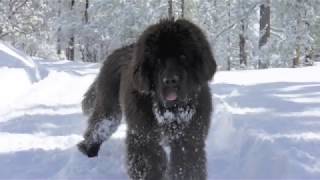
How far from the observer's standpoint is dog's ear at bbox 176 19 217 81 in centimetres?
458

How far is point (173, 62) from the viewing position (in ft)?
14.5

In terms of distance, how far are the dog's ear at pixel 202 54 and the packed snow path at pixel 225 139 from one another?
1291 mm

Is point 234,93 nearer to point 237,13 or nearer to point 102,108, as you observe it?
point 102,108

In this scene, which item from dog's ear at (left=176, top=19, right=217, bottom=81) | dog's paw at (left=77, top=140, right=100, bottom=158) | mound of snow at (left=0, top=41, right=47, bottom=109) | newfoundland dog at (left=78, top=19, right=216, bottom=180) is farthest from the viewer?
mound of snow at (left=0, top=41, right=47, bottom=109)

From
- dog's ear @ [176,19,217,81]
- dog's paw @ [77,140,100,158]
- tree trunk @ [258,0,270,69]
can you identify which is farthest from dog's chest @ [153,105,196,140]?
tree trunk @ [258,0,270,69]

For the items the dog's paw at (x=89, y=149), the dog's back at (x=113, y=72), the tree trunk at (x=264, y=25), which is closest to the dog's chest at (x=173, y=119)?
the dog's back at (x=113, y=72)

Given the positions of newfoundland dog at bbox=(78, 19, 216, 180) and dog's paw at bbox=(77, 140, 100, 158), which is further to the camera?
dog's paw at bbox=(77, 140, 100, 158)

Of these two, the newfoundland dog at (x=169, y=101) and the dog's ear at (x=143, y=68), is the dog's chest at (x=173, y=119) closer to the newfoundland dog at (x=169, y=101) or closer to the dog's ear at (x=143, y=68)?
the newfoundland dog at (x=169, y=101)

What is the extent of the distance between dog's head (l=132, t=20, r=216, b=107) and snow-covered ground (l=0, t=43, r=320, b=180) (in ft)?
4.43

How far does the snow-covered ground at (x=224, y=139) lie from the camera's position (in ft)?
18.5

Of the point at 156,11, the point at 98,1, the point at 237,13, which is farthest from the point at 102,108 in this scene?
the point at 98,1

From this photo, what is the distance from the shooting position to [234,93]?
10.1 meters

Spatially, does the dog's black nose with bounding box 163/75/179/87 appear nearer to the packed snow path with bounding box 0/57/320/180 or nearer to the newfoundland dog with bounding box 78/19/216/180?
the newfoundland dog with bounding box 78/19/216/180

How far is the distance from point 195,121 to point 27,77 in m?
9.80
